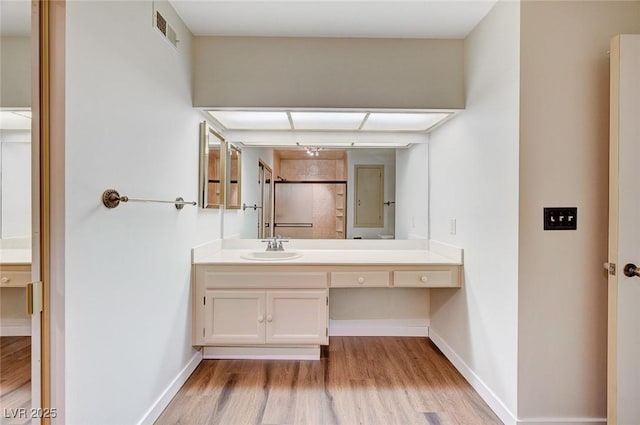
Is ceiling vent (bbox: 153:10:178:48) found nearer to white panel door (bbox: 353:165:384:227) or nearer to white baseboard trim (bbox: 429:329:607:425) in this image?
white panel door (bbox: 353:165:384:227)

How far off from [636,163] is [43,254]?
2544 millimetres

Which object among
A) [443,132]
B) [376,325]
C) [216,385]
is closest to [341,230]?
[376,325]

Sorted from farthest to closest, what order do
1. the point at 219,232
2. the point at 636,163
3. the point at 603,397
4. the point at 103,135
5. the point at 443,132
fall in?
the point at 219,232, the point at 443,132, the point at 603,397, the point at 636,163, the point at 103,135

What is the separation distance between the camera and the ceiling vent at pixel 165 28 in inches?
68.1

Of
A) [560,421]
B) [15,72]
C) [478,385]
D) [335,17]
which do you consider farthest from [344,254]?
[15,72]

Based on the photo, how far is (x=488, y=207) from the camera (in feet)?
6.29

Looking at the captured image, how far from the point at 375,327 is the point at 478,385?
1038mm

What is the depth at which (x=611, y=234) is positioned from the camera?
152 cm

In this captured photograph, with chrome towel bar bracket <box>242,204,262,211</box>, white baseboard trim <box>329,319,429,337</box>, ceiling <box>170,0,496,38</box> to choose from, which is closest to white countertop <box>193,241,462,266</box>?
chrome towel bar bracket <box>242,204,262,211</box>

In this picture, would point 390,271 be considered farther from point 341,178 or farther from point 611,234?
point 611,234

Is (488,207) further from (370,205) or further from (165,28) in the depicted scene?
(165,28)

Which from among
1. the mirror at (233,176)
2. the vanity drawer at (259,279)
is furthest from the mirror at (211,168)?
the vanity drawer at (259,279)

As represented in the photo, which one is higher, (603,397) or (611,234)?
(611,234)

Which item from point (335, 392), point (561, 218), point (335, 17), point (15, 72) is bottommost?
point (335, 392)
